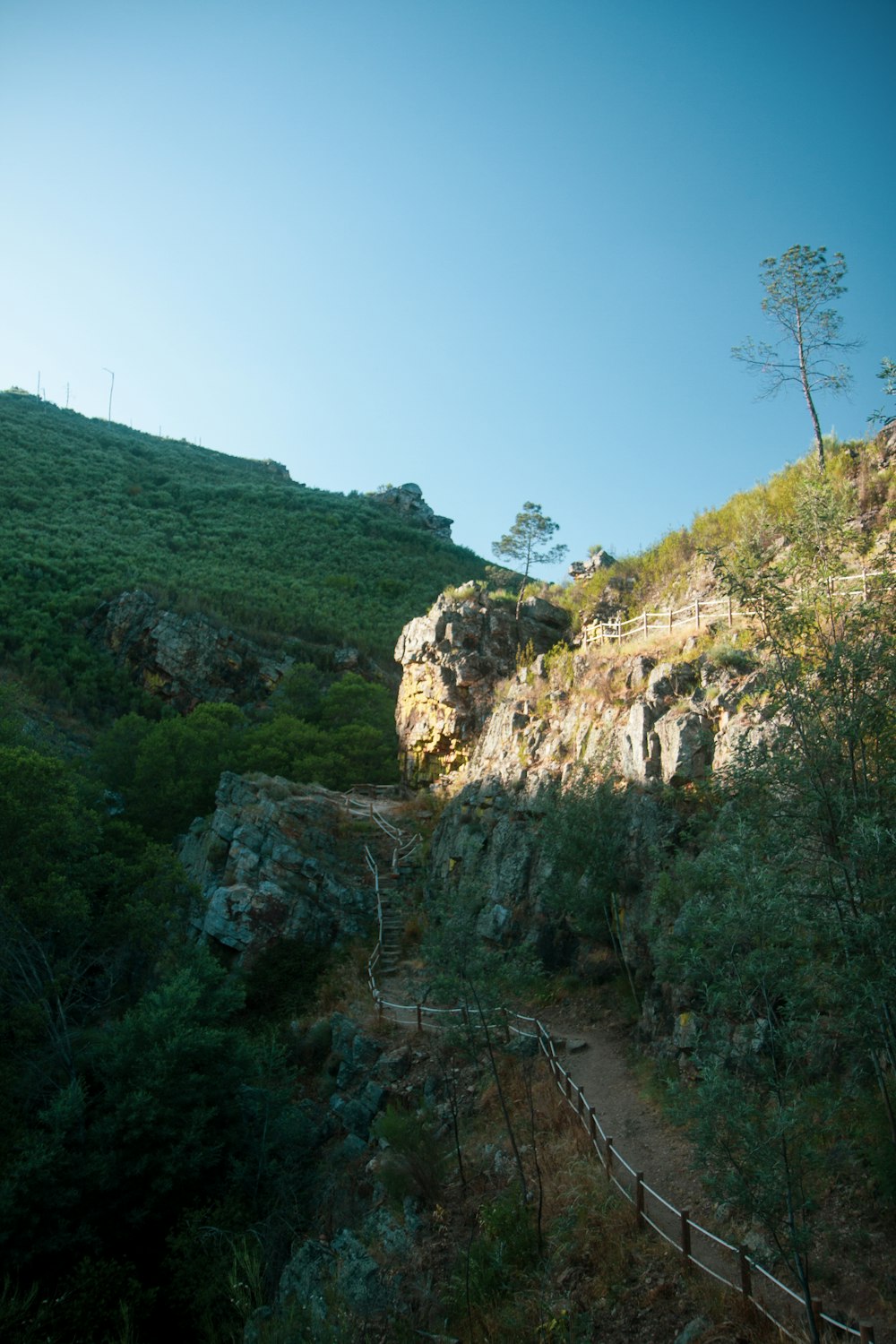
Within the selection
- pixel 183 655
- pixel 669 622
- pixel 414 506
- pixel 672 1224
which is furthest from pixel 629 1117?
pixel 414 506

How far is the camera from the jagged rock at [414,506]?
103812 millimetres

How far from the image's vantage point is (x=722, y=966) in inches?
339

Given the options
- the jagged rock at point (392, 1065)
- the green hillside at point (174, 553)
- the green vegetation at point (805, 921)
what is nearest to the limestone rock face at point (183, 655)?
the green hillside at point (174, 553)

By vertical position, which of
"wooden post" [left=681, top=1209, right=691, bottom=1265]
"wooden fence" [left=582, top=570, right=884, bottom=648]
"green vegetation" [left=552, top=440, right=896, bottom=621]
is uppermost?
"green vegetation" [left=552, top=440, right=896, bottom=621]

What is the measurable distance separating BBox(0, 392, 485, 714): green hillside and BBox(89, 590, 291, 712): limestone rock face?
1.43 metres

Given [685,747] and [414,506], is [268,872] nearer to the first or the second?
[685,747]

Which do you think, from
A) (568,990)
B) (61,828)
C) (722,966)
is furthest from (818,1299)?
(61,828)

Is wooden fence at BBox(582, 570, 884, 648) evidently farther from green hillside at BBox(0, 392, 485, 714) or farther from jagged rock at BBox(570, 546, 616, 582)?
green hillside at BBox(0, 392, 485, 714)

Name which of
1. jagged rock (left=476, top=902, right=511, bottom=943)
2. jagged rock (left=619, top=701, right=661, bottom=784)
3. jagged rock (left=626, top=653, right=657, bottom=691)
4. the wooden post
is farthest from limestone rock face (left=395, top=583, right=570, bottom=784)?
the wooden post

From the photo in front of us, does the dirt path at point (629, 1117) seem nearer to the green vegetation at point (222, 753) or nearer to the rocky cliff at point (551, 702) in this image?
the rocky cliff at point (551, 702)

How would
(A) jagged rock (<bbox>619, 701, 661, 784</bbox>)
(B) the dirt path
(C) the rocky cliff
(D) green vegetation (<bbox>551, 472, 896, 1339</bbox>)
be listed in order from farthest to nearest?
(A) jagged rock (<bbox>619, 701, 661, 784</bbox>)
(C) the rocky cliff
(B) the dirt path
(D) green vegetation (<bbox>551, 472, 896, 1339</bbox>)

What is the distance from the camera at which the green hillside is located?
169 feet

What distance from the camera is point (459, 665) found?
30219 millimetres

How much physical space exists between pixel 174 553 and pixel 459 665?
44.1 m
